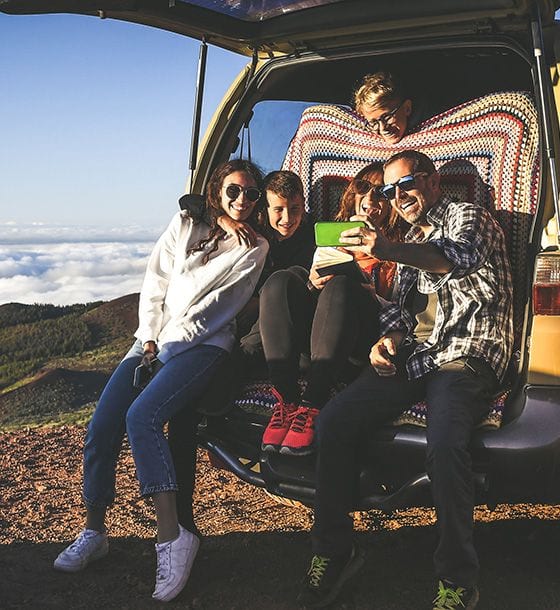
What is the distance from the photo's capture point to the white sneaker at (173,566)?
3.61 meters

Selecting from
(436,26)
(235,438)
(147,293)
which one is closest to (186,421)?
(235,438)

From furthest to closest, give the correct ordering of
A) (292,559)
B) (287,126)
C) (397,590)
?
(287,126), (292,559), (397,590)

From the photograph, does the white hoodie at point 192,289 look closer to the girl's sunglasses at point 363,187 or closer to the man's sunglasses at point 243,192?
the man's sunglasses at point 243,192

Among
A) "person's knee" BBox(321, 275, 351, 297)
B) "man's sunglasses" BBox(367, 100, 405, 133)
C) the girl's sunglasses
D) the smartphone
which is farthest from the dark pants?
"man's sunglasses" BBox(367, 100, 405, 133)

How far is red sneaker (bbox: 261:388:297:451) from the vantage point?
3.61 meters

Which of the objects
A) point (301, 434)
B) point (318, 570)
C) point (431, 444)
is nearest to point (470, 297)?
point (431, 444)

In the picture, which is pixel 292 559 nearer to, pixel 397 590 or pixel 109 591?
pixel 397 590

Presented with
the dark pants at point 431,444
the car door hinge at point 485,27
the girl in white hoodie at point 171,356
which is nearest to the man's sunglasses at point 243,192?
the girl in white hoodie at point 171,356

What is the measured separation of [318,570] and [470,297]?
1142mm

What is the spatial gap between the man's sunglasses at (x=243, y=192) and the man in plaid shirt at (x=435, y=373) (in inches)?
26.0

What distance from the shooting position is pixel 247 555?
416 cm

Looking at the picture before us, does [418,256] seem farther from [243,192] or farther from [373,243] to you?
[243,192]

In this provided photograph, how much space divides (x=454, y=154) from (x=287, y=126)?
90 centimetres

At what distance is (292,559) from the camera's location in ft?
13.4
